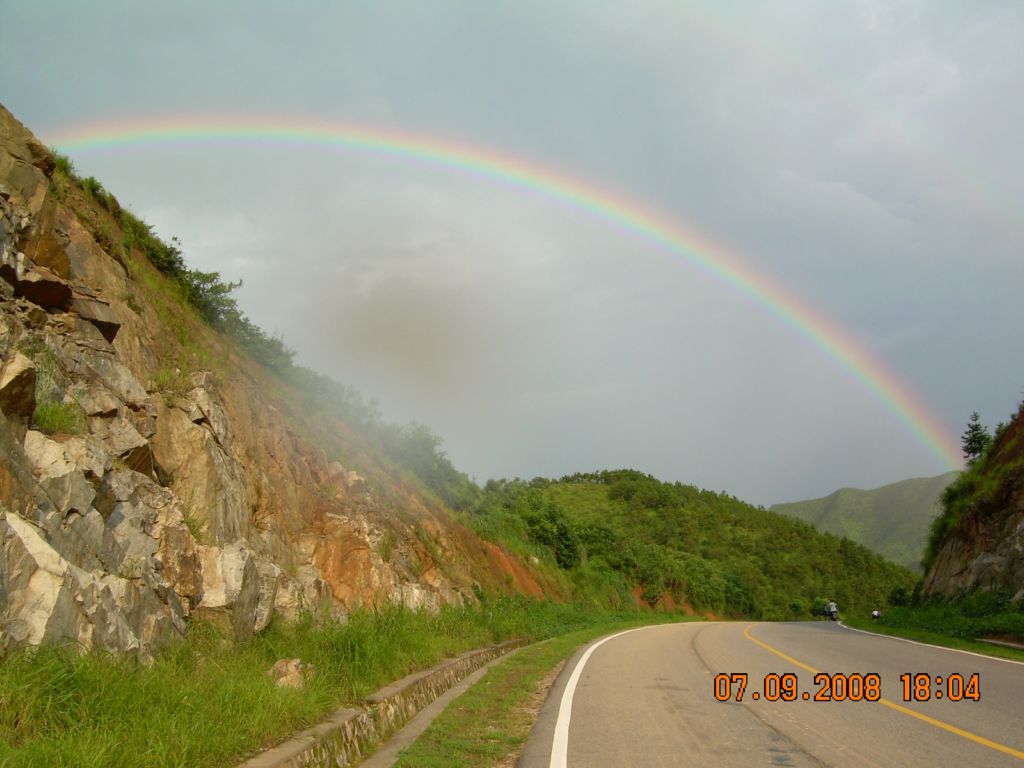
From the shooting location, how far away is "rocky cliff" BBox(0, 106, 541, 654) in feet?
23.2

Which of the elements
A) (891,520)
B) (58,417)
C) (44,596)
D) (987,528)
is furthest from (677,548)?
(891,520)

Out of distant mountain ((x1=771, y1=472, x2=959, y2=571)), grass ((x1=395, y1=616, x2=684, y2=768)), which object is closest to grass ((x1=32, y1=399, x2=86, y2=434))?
grass ((x1=395, y1=616, x2=684, y2=768))

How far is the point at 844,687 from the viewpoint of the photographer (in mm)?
10508

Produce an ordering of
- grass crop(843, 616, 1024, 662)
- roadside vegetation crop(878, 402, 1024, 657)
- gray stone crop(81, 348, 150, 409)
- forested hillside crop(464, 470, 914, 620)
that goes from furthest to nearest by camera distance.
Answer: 1. forested hillside crop(464, 470, 914, 620)
2. roadside vegetation crop(878, 402, 1024, 657)
3. grass crop(843, 616, 1024, 662)
4. gray stone crop(81, 348, 150, 409)

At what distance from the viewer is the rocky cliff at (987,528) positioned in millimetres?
22672

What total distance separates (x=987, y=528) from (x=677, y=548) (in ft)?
195

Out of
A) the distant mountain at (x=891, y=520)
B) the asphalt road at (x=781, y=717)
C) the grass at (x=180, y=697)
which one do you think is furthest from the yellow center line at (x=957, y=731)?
the distant mountain at (x=891, y=520)

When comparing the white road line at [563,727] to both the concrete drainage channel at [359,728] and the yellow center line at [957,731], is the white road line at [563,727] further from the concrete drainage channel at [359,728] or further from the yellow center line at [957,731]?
the yellow center line at [957,731]

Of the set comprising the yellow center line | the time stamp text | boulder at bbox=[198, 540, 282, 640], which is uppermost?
boulder at bbox=[198, 540, 282, 640]

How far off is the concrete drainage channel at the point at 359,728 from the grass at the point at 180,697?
19 centimetres

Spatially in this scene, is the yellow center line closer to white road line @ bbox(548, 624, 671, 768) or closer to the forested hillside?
white road line @ bbox(548, 624, 671, 768)

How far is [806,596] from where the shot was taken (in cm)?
7956

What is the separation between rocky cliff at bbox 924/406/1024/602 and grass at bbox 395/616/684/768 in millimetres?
16350

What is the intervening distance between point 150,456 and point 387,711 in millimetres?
5658
